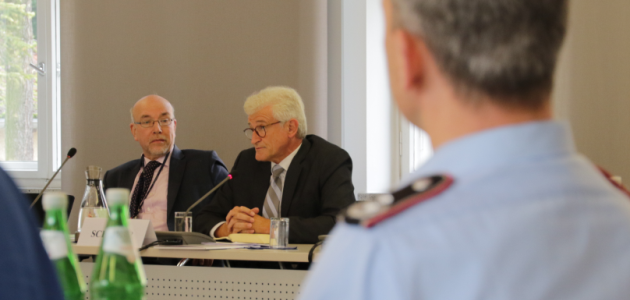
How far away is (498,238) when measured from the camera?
511 millimetres

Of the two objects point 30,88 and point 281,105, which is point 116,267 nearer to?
point 281,105

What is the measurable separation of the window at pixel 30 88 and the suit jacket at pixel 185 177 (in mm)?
1691

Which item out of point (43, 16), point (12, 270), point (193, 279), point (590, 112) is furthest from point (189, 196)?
point (12, 270)

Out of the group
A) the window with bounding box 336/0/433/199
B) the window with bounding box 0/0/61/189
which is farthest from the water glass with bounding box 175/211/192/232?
the window with bounding box 0/0/61/189

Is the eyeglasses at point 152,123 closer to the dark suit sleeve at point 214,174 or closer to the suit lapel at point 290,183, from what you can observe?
the dark suit sleeve at point 214,174

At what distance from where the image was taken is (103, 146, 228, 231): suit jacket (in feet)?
11.9

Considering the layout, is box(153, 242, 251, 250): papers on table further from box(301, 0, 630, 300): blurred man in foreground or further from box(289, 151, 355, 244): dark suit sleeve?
box(301, 0, 630, 300): blurred man in foreground

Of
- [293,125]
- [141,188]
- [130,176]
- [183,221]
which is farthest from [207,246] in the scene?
[130,176]

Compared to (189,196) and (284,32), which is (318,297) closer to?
(189,196)

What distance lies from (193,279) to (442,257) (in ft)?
6.73

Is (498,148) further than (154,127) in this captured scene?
No

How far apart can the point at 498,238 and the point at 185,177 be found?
3346 millimetres

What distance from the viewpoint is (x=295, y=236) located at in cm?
282

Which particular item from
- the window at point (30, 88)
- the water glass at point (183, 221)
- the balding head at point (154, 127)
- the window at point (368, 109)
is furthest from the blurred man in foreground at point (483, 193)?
the window at point (30, 88)
